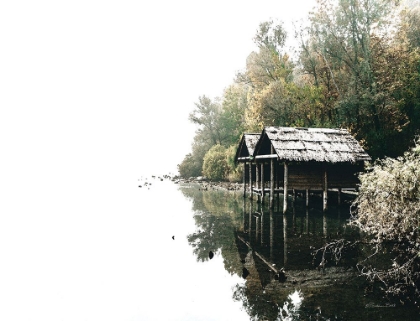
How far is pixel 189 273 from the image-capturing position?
8.90 m

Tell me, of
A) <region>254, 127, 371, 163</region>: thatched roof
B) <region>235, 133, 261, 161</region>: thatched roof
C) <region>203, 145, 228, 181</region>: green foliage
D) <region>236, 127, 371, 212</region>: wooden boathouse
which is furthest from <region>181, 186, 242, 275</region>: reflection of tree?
<region>203, 145, 228, 181</region>: green foliage

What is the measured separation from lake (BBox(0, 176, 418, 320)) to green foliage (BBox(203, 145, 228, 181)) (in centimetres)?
2562

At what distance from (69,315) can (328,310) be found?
534 cm

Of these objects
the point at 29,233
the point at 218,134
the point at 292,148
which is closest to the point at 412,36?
the point at 292,148

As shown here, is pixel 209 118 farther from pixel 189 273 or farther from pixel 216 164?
pixel 189 273

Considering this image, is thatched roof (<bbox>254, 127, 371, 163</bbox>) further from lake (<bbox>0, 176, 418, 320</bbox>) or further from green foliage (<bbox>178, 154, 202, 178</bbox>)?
green foliage (<bbox>178, 154, 202, 178</bbox>)

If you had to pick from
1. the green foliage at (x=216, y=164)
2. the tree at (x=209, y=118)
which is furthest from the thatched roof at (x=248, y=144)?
the tree at (x=209, y=118)

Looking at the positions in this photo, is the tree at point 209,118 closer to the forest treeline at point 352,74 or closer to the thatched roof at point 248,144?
the forest treeline at point 352,74

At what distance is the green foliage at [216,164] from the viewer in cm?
4212

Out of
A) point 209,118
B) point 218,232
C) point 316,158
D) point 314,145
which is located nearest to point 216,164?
point 209,118

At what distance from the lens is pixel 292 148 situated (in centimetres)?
1633

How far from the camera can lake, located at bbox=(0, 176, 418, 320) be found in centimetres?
654

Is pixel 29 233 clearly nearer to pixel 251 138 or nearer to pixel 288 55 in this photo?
pixel 251 138

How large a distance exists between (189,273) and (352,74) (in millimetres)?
24455
